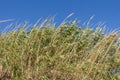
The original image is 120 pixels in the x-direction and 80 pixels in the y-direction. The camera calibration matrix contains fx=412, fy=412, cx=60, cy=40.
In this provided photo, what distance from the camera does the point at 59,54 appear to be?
27.9 ft

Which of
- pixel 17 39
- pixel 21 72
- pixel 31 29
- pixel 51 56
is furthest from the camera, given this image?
pixel 31 29

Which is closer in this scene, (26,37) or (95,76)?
(95,76)

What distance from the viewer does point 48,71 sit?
8102mm

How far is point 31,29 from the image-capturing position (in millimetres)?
10125

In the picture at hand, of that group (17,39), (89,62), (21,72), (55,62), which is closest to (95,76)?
(89,62)

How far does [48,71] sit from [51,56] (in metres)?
0.78

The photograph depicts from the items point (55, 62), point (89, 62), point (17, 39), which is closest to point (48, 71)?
point (55, 62)

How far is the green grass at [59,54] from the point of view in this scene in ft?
26.3

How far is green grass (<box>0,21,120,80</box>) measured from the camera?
26.3ft

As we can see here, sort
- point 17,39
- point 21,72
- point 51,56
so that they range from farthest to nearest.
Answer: point 17,39
point 51,56
point 21,72

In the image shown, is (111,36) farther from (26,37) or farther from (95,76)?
(26,37)

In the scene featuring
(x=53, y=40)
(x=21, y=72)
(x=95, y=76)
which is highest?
(x=53, y=40)

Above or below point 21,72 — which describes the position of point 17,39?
above

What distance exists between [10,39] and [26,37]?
40 centimetres
